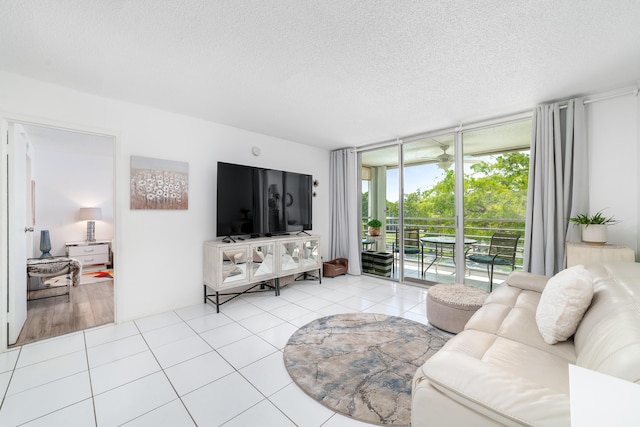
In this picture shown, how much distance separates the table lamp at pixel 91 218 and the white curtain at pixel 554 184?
745 cm

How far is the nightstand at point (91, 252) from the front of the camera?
5066mm

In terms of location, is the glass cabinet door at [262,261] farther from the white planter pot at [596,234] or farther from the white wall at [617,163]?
the white wall at [617,163]

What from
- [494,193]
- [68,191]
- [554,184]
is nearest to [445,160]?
[494,193]

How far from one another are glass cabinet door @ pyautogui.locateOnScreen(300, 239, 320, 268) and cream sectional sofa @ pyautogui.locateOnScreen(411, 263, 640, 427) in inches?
104

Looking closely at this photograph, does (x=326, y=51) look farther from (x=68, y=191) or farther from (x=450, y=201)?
(x=68, y=191)

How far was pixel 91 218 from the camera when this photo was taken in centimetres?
539

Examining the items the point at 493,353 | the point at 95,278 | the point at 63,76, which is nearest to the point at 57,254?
the point at 95,278

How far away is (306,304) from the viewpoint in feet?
10.7

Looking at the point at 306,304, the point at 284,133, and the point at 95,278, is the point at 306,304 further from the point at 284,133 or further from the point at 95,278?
the point at 95,278

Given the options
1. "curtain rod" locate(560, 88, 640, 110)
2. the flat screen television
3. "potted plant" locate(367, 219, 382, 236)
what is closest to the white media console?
the flat screen television

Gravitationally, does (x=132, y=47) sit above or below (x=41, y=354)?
above

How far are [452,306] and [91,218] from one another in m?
6.70

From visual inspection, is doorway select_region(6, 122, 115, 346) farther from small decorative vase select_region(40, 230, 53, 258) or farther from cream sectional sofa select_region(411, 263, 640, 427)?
cream sectional sofa select_region(411, 263, 640, 427)

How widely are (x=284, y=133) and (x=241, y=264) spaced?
78.6 inches
